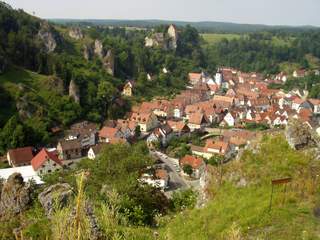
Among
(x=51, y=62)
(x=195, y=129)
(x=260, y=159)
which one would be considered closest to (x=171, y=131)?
(x=195, y=129)

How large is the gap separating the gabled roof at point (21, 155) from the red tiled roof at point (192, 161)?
1346cm

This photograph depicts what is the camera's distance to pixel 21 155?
36.0 m

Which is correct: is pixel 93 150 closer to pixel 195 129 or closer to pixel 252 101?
pixel 195 129

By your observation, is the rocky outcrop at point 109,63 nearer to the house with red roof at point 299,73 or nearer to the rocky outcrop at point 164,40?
the rocky outcrop at point 164,40

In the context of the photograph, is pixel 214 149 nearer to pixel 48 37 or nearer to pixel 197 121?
pixel 197 121

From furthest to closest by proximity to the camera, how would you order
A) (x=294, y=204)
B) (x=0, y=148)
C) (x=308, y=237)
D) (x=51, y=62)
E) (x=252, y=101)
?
(x=252, y=101) < (x=51, y=62) < (x=0, y=148) < (x=294, y=204) < (x=308, y=237)

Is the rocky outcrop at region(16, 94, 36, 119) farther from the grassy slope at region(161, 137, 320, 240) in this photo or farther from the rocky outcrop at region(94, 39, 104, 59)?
the grassy slope at region(161, 137, 320, 240)

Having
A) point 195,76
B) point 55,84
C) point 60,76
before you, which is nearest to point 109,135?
point 55,84

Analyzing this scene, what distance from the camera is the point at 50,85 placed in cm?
5062

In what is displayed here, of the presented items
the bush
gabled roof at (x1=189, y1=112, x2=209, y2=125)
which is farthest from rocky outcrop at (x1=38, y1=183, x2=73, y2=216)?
gabled roof at (x1=189, y1=112, x2=209, y2=125)

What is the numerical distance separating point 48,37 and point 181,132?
1314 inches

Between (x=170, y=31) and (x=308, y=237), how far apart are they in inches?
3877

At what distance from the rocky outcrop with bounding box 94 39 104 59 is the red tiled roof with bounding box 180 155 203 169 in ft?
135

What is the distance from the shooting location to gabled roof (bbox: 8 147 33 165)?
35.4m
